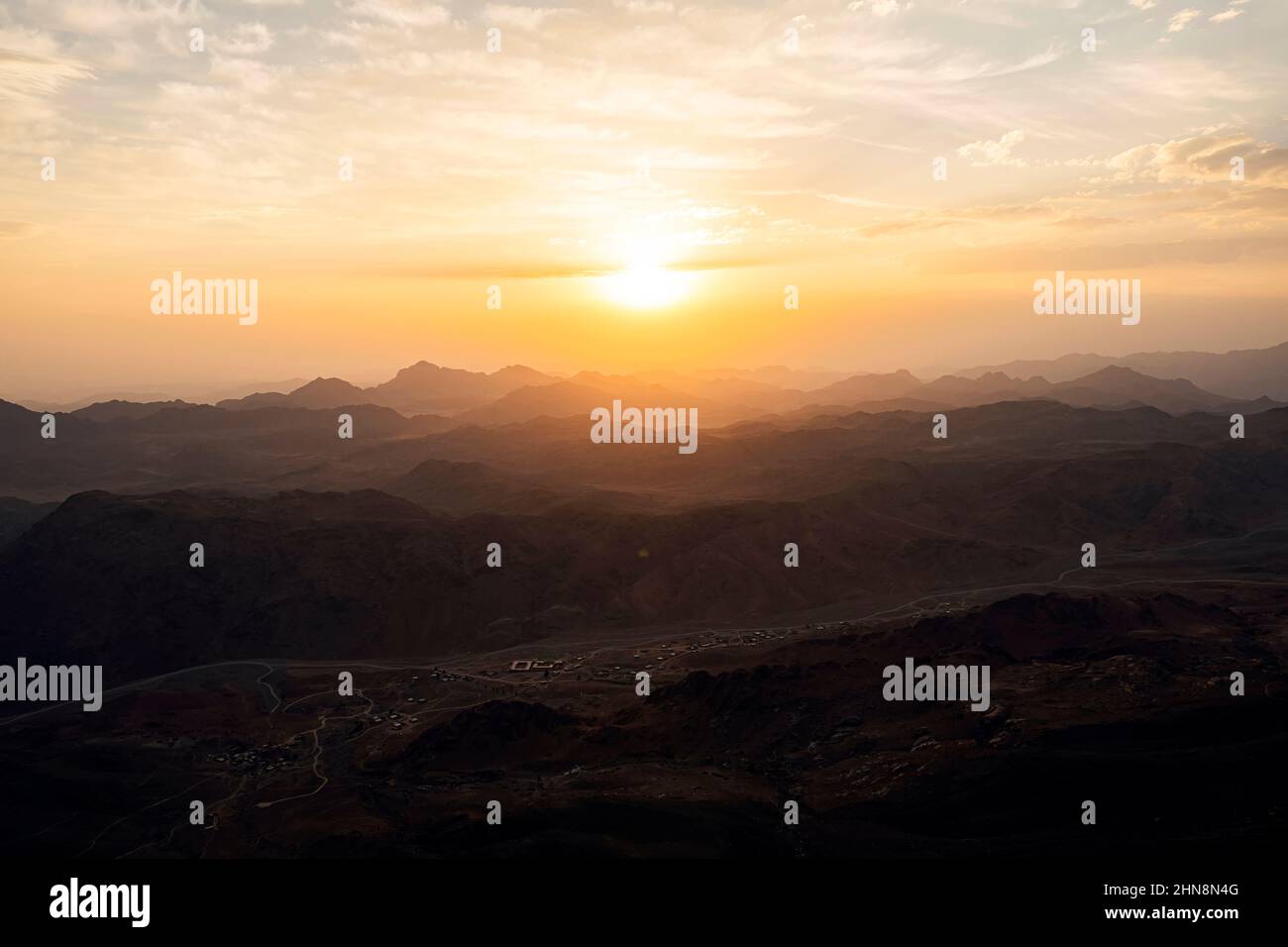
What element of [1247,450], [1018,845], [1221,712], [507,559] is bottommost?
[1018,845]

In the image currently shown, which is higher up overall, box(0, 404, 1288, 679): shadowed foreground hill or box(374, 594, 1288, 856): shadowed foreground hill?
box(0, 404, 1288, 679): shadowed foreground hill

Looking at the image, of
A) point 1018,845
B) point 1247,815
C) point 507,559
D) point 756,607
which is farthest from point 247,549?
point 1247,815

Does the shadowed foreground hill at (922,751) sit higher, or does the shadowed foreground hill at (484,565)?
the shadowed foreground hill at (484,565)

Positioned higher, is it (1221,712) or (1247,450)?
(1247,450)

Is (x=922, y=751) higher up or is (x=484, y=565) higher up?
(x=484, y=565)

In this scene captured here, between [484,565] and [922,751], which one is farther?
[484,565]

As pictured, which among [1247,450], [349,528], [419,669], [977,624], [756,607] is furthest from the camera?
[1247,450]

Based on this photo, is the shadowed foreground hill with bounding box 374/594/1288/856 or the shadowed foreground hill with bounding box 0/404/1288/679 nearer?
the shadowed foreground hill with bounding box 374/594/1288/856

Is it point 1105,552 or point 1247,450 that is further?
point 1247,450

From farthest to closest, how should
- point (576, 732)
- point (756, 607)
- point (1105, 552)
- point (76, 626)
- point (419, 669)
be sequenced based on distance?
point (1105, 552)
point (756, 607)
point (76, 626)
point (419, 669)
point (576, 732)

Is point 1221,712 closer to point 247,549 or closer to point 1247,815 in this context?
point 1247,815

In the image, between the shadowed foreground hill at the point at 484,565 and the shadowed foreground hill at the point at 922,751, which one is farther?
the shadowed foreground hill at the point at 484,565
